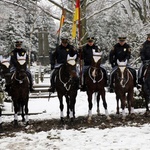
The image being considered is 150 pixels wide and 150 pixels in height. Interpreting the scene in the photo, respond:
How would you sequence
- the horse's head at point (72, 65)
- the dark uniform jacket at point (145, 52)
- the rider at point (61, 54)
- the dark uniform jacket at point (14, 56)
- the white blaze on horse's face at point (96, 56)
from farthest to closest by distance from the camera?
the dark uniform jacket at point (145, 52) < the rider at point (61, 54) < the dark uniform jacket at point (14, 56) < the white blaze on horse's face at point (96, 56) < the horse's head at point (72, 65)

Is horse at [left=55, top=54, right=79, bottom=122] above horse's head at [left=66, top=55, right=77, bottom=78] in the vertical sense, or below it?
below

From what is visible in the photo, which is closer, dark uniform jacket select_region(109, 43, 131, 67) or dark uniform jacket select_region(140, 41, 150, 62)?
dark uniform jacket select_region(109, 43, 131, 67)

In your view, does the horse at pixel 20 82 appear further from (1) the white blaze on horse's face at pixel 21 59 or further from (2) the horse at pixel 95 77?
(2) the horse at pixel 95 77

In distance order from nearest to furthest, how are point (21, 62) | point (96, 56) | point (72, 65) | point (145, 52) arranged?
point (72, 65) < point (96, 56) < point (21, 62) < point (145, 52)

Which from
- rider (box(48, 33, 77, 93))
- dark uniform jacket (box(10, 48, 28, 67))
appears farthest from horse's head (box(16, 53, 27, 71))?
rider (box(48, 33, 77, 93))

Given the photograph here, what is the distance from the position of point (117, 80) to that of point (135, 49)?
11682 millimetres

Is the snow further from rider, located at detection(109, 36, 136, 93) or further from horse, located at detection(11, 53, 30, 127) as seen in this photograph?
rider, located at detection(109, 36, 136, 93)

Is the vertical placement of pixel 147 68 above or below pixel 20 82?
above

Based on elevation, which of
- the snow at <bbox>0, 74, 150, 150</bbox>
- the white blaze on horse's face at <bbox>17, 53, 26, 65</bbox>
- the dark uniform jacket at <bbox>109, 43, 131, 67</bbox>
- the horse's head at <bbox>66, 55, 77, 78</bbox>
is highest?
the dark uniform jacket at <bbox>109, 43, 131, 67</bbox>

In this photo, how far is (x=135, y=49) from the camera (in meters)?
22.5

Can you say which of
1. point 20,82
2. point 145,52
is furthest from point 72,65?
point 145,52

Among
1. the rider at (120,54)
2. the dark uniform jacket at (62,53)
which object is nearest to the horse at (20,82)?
the dark uniform jacket at (62,53)

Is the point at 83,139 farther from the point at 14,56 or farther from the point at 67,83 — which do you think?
the point at 14,56

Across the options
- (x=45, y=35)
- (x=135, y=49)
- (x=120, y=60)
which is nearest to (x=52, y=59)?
(x=120, y=60)
